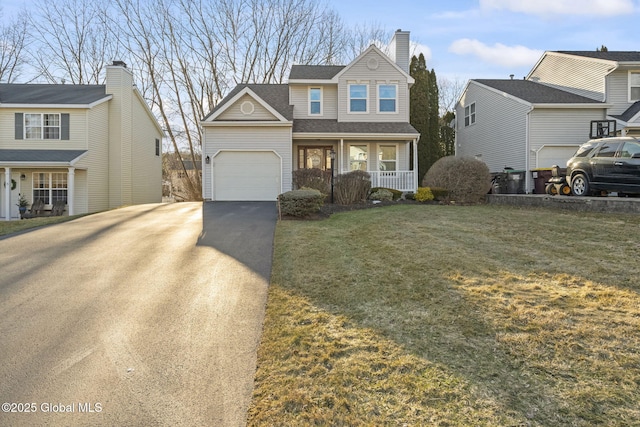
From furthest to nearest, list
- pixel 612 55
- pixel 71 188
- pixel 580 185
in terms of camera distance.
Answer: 1. pixel 612 55
2. pixel 71 188
3. pixel 580 185

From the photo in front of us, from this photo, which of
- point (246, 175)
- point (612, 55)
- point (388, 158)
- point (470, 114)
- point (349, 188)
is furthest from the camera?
point (470, 114)

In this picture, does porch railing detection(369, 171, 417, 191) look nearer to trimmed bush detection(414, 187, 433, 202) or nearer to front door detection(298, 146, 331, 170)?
trimmed bush detection(414, 187, 433, 202)

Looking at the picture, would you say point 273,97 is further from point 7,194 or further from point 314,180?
point 7,194

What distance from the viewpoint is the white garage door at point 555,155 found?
18375 mm

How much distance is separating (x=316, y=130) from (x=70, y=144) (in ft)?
40.0

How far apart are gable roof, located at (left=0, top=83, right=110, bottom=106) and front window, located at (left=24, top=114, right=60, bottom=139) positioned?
66 cm

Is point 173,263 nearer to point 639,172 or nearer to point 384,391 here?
point 384,391

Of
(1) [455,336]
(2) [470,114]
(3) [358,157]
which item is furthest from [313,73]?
(1) [455,336]

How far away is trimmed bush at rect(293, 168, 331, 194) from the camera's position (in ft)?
47.3

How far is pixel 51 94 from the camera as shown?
20156 millimetres

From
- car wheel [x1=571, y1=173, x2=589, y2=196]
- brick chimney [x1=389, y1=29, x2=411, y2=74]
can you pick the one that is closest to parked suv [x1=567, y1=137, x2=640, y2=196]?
car wheel [x1=571, y1=173, x2=589, y2=196]

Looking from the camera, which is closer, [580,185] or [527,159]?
[580,185]

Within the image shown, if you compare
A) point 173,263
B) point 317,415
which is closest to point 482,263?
point 317,415

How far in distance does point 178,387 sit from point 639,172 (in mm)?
12927
